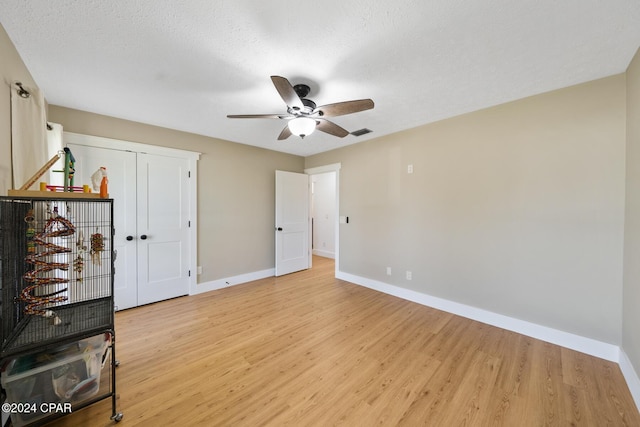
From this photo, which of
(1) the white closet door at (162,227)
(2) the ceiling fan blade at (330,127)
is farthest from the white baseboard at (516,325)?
(1) the white closet door at (162,227)

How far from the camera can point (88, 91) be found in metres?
2.27

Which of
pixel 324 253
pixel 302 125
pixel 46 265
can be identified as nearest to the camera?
pixel 46 265

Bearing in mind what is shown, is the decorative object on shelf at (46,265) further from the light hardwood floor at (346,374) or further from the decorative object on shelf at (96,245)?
the light hardwood floor at (346,374)

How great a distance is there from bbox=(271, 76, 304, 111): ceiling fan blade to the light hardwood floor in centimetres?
214

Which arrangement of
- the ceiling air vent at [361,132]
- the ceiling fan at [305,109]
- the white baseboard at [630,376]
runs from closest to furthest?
1. the white baseboard at [630,376]
2. the ceiling fan at [305,109]
3. the ceiling air vent at [361,132]

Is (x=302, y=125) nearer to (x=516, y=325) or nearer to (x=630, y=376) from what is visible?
(x=516, y=325)

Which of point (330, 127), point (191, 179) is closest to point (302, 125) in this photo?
point (330, 127)

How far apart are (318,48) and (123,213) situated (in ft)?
9.93

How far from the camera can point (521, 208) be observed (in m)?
2.43

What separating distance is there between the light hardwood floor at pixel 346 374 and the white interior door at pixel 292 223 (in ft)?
5.50

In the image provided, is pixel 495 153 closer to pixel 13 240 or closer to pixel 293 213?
pixel 293 213

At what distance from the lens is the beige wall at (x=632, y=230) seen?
1.69 metres

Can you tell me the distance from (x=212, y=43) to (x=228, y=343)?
251cm

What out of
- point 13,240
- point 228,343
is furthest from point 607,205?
point 13,240
